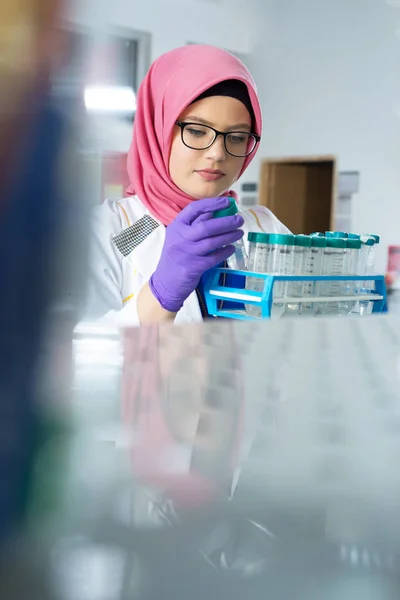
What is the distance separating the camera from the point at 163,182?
4.26 ft

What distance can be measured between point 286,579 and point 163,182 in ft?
4.09

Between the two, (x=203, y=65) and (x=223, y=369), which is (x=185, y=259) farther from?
(x=223, y=369)

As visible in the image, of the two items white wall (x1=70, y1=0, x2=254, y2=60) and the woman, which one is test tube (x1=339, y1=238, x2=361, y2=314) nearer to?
the woman

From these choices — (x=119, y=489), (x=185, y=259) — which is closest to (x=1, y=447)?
(x=119, y=489)

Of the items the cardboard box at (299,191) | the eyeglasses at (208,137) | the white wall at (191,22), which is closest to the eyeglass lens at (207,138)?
the eyeglasses at (208,137)

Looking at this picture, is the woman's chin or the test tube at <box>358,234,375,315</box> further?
the woman's chin

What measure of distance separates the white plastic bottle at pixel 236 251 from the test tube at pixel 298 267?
0.28 feet

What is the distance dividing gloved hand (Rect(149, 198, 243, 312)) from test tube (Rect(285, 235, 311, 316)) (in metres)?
0.09

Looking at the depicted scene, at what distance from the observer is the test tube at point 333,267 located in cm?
98

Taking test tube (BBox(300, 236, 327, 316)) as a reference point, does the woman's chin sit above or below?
above

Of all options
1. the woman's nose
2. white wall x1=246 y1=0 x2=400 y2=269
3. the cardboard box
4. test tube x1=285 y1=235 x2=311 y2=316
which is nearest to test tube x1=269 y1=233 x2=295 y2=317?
test tube x1=285 y1=235 x2=311 y2=316

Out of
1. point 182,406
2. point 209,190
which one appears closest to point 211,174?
point 209,190

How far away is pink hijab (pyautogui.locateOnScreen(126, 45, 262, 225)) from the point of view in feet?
3.86

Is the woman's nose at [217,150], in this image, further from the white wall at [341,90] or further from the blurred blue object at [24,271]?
the white wall at [341,90]
